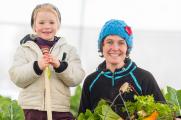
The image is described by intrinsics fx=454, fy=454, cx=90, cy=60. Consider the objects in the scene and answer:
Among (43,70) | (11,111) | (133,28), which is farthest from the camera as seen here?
(133,28)

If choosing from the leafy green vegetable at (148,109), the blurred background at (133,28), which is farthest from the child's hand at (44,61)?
the blurred background at (133,28)

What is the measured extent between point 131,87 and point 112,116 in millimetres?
175

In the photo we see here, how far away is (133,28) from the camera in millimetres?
3949

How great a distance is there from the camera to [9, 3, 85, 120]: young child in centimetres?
174

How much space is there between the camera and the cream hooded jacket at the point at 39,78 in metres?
1.74

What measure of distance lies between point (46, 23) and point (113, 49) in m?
0.28

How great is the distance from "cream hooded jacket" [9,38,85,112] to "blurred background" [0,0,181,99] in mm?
1995

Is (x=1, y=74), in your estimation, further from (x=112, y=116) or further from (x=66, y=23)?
(x=112, y=116)

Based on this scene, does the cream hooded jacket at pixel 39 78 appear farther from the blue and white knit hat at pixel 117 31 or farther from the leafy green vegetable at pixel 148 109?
the leafy green vegetable at pixel 148 109

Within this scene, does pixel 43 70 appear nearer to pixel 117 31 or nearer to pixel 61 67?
pixel 61 67

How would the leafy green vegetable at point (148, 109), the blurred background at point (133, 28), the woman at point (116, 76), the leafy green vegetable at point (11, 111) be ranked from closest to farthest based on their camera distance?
1. the leafy green vegetable at point (148, 109)
2. the leafy green vegetable at point (11, 111)
3. the woman at point (116, 76)
4. the blurred background at point (133, 28)

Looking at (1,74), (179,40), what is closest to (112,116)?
(1,74)

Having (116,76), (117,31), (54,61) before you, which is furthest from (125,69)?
(54,61)

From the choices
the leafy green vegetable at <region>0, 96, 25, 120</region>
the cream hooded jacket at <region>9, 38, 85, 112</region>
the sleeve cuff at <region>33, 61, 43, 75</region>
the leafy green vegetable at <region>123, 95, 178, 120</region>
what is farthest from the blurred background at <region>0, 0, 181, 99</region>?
the leafy green vegetable at <region>123, 95, 178, 120</region>
